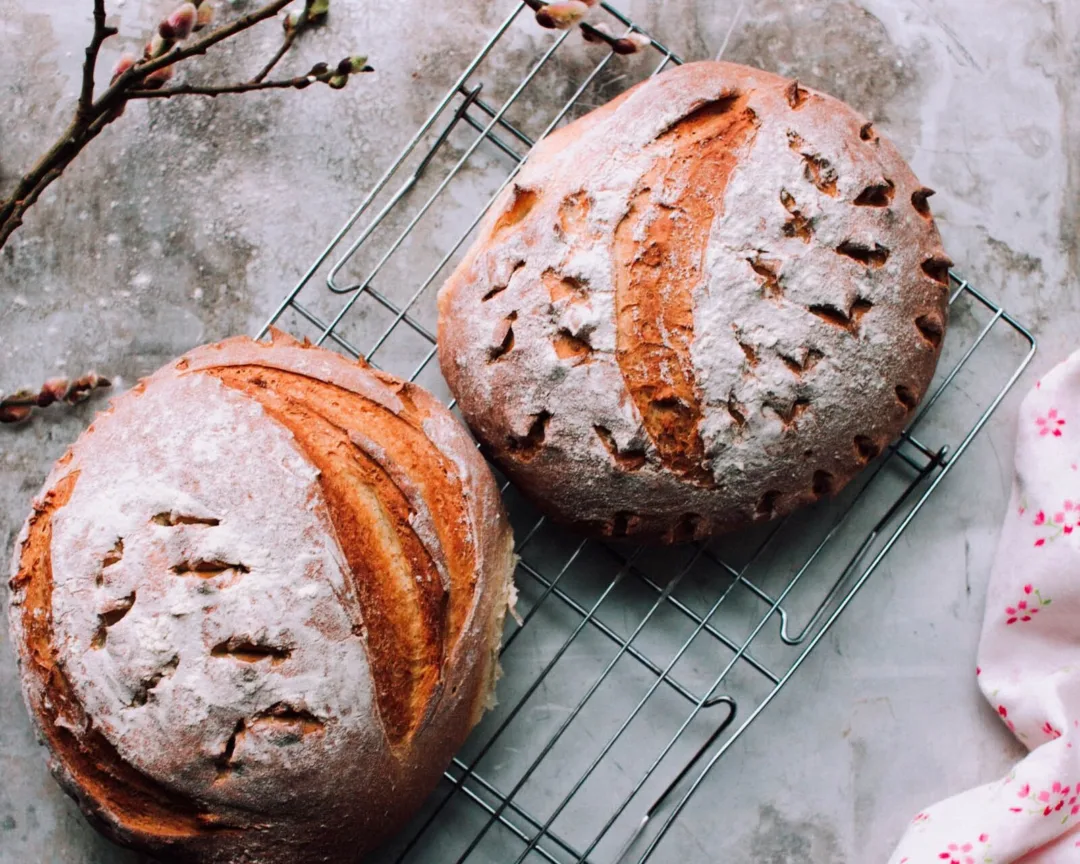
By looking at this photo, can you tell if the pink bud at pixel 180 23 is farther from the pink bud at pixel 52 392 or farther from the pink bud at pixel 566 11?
the pink bud at pixel 52 392

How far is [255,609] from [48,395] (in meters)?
0.70

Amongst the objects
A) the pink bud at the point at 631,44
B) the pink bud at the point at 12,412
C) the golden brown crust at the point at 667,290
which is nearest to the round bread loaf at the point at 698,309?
the golden brown crust at the point at 667,290

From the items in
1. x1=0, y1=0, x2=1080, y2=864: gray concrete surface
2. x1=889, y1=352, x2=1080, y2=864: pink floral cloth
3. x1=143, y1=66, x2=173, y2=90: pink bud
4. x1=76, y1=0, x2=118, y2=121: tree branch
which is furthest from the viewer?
x1=0, y1=0, x2=1080, y2=864: gray concrete surface

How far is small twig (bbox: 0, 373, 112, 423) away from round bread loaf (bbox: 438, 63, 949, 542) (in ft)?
2.36

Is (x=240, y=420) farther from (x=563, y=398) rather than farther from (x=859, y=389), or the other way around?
(x=859, y=389)

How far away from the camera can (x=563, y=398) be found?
5.64 ft

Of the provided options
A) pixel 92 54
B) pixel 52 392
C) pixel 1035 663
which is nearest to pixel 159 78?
pixel 92 54

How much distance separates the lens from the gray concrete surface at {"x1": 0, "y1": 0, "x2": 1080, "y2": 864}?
200 centimetres

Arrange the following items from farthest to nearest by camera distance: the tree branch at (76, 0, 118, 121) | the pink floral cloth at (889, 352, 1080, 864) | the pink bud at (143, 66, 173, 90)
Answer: the pink floral cloth at (889, 352, 1080, 864) → the pink bud at (143, 66, 173, 90) → the tree branch at (76, 0, 118, 121)

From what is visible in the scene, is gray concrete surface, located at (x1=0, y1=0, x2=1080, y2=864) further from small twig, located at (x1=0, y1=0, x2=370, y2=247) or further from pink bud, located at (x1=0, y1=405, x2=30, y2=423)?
small twig, located at (x1=0, y1=0, x2=370, y2=247)

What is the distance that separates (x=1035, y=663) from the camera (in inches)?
78.0

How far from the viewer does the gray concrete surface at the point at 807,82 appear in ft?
6.56

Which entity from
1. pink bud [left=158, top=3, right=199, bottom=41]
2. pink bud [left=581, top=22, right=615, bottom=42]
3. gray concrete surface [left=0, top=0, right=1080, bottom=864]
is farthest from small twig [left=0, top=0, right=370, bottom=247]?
pink bud [left=581, top=22, right=615, bottom=42]

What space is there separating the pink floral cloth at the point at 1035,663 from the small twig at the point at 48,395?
1.71 metres
